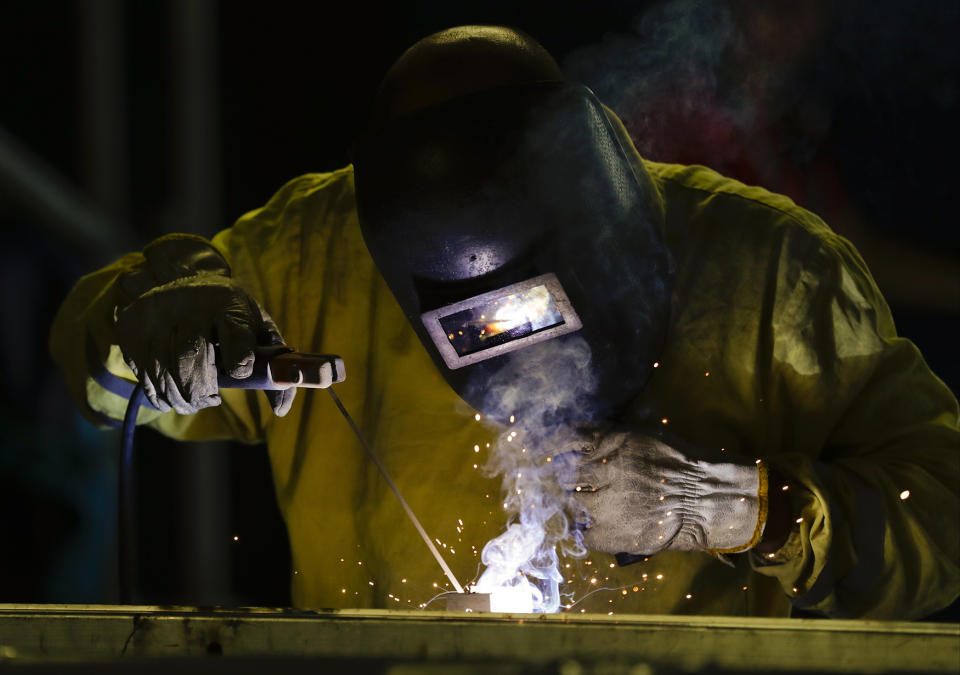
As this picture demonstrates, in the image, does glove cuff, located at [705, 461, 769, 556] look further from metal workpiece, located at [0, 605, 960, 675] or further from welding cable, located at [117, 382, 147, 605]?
welding cable, located at [117, 382, 147, 605]

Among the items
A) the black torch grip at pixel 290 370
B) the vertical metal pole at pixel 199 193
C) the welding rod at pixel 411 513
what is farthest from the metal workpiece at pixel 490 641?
the vertical metal pole at pixel 199 193

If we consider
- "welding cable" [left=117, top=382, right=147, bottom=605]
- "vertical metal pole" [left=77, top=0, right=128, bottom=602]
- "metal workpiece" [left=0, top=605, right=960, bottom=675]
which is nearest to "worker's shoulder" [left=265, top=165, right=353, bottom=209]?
"welding cable" [left=117, top=382, right=147, bottom=605]

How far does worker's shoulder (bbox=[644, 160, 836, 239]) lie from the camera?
4.31ft

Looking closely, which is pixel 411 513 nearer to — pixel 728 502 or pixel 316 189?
pixel 728 502

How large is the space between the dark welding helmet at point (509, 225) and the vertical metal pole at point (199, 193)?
123 centimetres

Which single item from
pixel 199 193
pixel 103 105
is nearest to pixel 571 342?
pixel 199 193

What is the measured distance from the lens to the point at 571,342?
1.14m

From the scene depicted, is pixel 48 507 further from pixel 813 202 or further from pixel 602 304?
pixel 813 202

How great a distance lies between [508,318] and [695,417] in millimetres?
366

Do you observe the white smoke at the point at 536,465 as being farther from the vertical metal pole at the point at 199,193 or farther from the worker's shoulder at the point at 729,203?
the vertical metal pole at the point at 199,193

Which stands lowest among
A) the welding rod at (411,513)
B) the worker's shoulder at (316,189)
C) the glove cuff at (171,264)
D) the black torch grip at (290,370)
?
the welding rod at (411,513)

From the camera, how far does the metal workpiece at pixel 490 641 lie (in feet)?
2.29

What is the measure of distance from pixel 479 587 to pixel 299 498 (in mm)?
A: 350

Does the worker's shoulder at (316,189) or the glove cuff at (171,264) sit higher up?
the worker's shoulder at (316,189)
